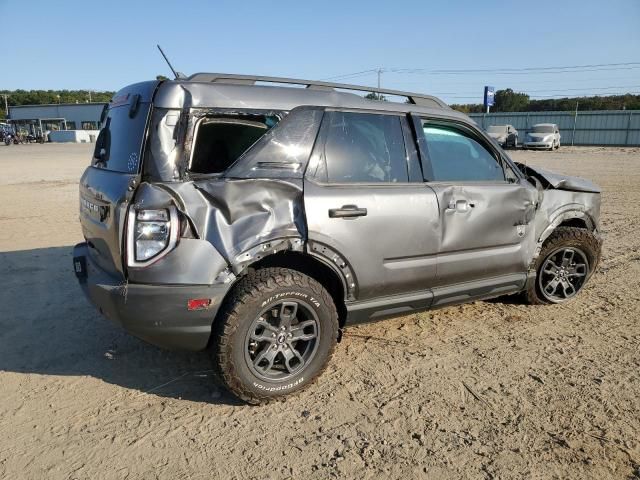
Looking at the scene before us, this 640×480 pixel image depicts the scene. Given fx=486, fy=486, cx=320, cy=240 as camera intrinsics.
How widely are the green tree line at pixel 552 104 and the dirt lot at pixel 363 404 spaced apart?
44.8m

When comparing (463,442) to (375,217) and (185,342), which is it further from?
(185,342)

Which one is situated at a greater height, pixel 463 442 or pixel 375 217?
pixel 375 217

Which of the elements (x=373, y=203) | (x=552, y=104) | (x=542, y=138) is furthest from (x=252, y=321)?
(x=552, y=104)

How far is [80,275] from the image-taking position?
Answer: 3453 millimetres

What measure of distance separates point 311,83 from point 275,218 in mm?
1113

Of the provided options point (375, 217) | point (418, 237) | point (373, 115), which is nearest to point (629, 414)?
point (418, 237)

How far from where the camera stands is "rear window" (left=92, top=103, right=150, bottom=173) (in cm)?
290

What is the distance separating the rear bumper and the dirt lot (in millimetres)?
502

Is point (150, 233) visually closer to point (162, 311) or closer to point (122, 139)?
point (162, 311)

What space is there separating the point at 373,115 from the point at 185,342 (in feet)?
6.52

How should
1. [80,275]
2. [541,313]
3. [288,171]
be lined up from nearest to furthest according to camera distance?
[288,171] → [80,275] → [541,313]

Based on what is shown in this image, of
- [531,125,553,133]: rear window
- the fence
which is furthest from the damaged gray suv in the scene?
the fence

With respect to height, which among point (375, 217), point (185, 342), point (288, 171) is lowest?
point (185, 342)

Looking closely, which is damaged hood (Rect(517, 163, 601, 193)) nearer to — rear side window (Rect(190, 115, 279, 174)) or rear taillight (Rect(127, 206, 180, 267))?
rear side window (Rect(190, 115, 279, 174))
